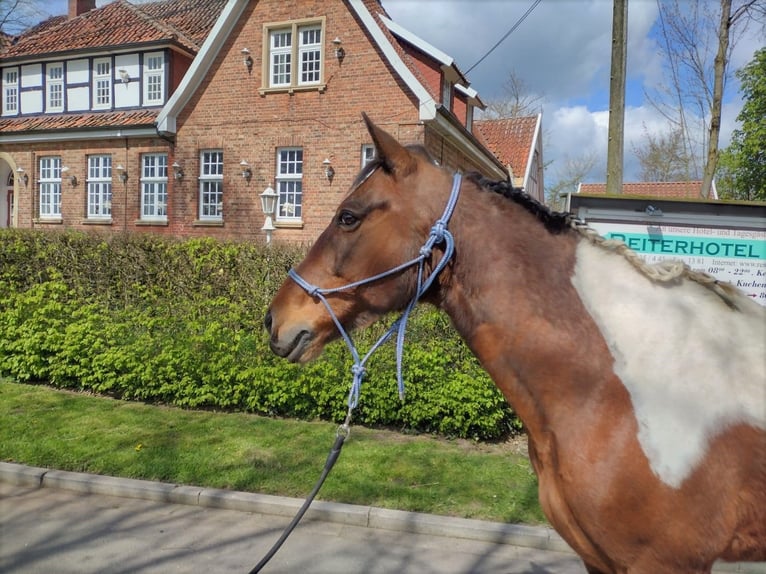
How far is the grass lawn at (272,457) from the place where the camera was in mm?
4617

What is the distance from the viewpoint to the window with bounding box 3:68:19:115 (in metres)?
21.2

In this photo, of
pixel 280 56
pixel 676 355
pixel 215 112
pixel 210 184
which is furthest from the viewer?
pixel 210 184

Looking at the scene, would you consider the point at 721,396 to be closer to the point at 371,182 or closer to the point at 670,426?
the point at 670,426

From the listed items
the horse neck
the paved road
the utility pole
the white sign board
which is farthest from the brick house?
the horse neck

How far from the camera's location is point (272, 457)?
5328mm

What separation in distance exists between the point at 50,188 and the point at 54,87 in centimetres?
402

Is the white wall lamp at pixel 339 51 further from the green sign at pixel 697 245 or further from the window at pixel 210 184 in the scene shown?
the green sign at pixel 697 245

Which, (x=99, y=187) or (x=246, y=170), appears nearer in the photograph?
(x=246, y=170)

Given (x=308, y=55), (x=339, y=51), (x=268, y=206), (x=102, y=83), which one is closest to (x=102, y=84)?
(x=102, y=83)

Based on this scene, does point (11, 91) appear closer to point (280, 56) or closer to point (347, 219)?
point (280, 56)

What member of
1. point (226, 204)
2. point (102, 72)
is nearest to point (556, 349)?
point (226, 204)

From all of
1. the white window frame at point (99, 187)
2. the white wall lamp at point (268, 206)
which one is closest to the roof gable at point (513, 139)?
the white wall lamp at point (268, 206)

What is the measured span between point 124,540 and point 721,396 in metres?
4.18

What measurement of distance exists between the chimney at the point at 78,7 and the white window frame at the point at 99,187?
9.79m
